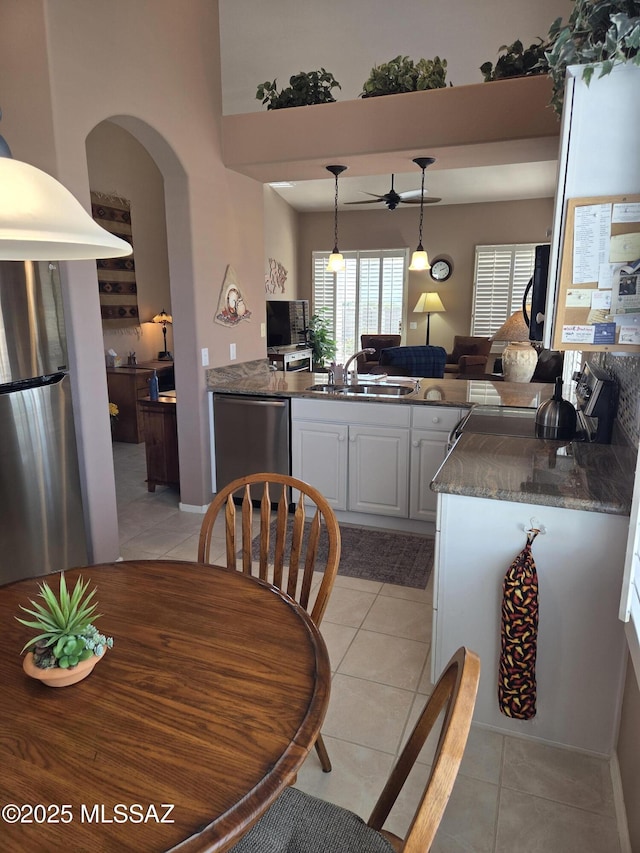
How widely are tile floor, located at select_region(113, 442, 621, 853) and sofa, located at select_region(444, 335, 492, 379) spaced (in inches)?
233

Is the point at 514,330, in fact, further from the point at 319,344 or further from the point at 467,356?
the point at 319,344

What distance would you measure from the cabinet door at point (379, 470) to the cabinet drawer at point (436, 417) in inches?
4.3

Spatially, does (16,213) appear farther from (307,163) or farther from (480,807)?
(307,163)

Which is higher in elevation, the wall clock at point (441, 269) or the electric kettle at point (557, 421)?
the wall clock at point (441, 269)

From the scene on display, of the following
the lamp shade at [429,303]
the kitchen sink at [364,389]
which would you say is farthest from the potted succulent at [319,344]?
the kitchen sink at [364,389]

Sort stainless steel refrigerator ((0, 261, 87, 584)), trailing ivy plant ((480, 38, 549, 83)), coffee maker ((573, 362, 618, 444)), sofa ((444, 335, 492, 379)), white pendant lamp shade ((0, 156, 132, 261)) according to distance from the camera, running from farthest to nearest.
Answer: sofa ((444, 335, 492, 379)) → trailing ivy plant ((480, 38, 549, 83)) → stainless steel refrigerator ((0, 261, 87, 584)) → coffee maker ((573, 362, 618, 444)) → white pendant lamp shade ((0, 156, 132, 261))

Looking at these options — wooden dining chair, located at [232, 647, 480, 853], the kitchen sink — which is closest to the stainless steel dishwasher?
the kitchen sink

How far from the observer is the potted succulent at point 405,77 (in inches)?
125

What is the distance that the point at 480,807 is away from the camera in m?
1.63

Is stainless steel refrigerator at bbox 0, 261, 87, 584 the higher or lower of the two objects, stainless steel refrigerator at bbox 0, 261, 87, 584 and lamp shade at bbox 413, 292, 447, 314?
the lower

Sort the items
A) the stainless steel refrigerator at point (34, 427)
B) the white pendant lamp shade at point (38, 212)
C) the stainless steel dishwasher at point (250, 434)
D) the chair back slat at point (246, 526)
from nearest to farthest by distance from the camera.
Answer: the white pendant lamp shade at point (38, 212) < the chair back slat at point (246, 526) < the stainless steel refrigerator at point (34, 427) < the stainless steel dishwasher at point (250, 434)

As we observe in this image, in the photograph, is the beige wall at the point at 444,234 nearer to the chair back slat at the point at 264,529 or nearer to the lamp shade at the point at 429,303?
the lamp shade at the point at 429,303

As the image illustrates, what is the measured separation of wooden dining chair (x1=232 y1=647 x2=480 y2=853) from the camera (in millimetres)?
733

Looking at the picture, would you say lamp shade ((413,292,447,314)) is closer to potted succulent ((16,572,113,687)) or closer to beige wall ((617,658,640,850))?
beige wall ((617,658,640,850))
